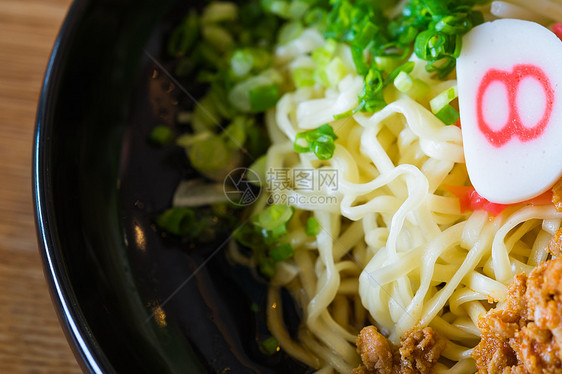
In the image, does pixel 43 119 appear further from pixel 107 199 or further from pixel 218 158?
pixel 218 158

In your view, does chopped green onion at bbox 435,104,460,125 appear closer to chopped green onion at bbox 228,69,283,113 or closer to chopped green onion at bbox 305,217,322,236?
chopped green onion at bbox 305,217,322,236

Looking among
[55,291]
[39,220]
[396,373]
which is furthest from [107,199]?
[396,373]

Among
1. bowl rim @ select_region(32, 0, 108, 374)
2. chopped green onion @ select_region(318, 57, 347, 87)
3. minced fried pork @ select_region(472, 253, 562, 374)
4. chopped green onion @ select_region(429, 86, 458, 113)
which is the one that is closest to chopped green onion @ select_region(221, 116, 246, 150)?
chopped green onion @ select_region(318, 57, 347, 87)

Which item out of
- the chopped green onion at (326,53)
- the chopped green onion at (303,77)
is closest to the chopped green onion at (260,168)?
the chopped green onion at (303,77)

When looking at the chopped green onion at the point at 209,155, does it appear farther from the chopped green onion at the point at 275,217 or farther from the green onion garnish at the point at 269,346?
the green onion garnish at the point at 269,346

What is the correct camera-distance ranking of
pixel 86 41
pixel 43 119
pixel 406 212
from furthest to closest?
1. pixel 86 41
2. pixel 43 119
3. pixel 406 212

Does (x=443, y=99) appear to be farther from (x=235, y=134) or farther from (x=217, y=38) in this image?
(x=217, y=38)
